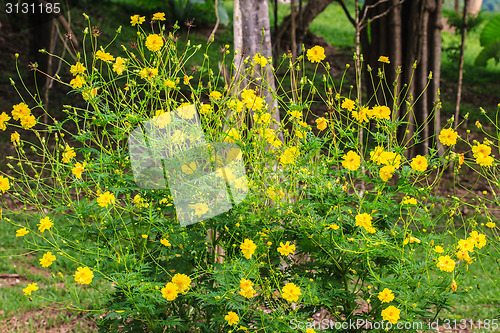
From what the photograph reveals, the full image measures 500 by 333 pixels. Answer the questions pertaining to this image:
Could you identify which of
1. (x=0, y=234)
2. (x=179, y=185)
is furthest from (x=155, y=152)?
(x=0, y=234)

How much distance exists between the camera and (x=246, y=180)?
205 centimetres

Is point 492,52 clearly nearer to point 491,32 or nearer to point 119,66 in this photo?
point 491,32

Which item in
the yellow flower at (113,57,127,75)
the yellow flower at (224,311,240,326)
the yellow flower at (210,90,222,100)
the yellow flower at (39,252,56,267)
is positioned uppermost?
the yellow flower at (113,57,127,75)

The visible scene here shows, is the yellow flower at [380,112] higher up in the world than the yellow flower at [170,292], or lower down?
higher up

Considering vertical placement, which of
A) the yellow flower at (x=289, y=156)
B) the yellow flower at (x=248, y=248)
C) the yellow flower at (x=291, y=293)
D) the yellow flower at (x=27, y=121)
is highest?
the yellow flower at (x=27, y=121)

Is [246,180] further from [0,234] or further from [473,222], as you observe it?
[0,234]

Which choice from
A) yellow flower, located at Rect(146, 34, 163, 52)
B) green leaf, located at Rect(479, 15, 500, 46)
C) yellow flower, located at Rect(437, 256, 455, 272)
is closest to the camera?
yellow flower, located at Rect(437, 256, 455, 272)

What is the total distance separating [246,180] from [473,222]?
0.92 m

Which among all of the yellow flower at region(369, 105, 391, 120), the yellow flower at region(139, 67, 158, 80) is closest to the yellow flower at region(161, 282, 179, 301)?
the yellow flower at region(139, 67, 158, 80)

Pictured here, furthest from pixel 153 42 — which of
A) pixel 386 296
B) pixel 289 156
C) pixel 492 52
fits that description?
pixel 492 52

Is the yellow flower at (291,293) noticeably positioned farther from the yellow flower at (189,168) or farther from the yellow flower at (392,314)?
the yellow flower at (189,168)

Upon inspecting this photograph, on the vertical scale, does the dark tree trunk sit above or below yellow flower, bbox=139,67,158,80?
below

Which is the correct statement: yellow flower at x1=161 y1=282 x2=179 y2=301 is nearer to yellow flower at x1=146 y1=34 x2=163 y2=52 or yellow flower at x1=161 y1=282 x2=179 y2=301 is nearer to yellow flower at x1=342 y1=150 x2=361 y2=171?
yellow flower at x1=342 y1=150 x2=361 y2=171

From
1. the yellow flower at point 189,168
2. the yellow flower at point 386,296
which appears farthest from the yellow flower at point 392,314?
the yellow flower at point 189,168
